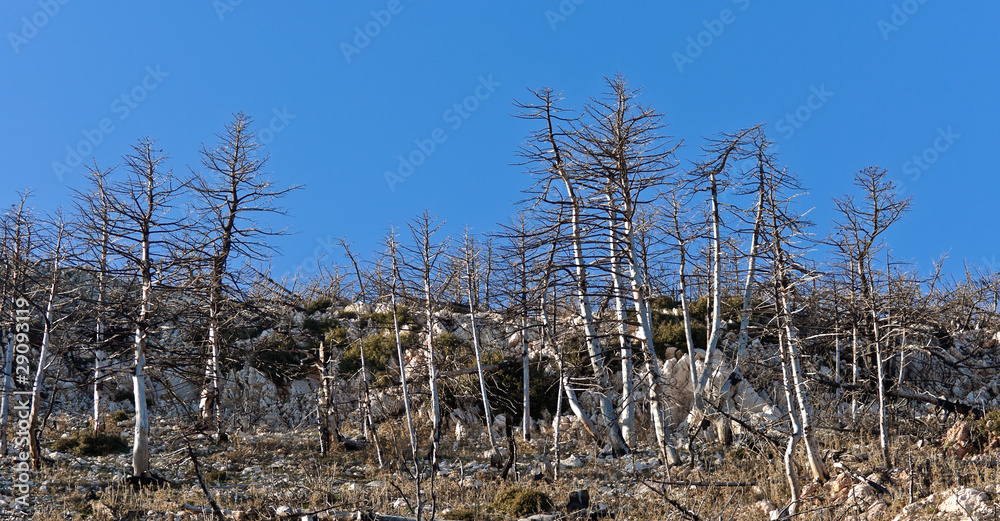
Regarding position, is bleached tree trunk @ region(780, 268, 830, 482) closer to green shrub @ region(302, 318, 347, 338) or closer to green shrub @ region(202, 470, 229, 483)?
green shrub @ region(202, 470, 229, 483)

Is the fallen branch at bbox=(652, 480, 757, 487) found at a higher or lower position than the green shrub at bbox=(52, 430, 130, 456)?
lower

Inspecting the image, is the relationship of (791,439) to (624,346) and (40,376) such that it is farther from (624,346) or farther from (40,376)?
(40,376)

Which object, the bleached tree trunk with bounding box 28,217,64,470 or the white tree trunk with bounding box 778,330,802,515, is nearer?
the white tree trunk with bounding box 778,330,802,515

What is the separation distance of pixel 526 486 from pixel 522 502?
2046 millimetres

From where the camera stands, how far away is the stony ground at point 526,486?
1005cm

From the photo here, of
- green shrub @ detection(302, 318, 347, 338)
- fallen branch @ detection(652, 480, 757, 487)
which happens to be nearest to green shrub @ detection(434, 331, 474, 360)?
green shrub @ detection(302, 318, 347, 338)

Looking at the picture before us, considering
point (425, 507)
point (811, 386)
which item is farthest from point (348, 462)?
point (811, 386)

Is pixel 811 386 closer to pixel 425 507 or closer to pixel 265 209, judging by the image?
pixel 425 507

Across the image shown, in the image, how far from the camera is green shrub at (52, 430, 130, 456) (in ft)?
56.4

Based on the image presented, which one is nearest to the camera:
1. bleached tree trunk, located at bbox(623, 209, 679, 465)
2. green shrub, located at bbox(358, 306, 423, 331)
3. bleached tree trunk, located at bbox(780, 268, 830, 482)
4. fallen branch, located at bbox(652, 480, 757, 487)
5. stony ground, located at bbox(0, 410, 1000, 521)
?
stony ground, located at bbox(0, 410, 1000, 521)

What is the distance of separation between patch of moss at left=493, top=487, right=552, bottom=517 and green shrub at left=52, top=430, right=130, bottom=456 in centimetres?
1171

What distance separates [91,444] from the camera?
17422 mm

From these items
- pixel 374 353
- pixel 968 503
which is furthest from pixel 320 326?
pixel 968 503

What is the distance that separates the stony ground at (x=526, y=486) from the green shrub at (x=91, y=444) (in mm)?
414
